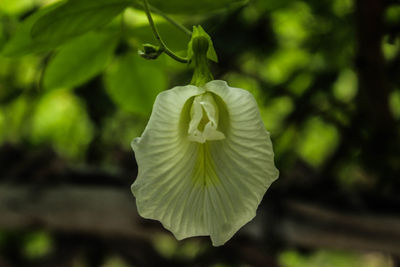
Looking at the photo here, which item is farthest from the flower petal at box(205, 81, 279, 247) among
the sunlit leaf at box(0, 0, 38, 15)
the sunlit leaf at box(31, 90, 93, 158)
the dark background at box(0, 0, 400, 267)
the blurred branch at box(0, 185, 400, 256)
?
the sunlit leaf at box(31, 90, 93, 158)

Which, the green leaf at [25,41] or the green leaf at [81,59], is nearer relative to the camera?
the green leaf at [25,41]

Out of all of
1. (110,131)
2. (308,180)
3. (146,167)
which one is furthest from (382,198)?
(110,131)

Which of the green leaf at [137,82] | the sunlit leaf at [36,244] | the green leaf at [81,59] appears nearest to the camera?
the green leaf at [81,59]

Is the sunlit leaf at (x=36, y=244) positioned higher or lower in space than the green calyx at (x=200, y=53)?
lower

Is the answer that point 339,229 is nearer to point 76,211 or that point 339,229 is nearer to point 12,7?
point 76,211

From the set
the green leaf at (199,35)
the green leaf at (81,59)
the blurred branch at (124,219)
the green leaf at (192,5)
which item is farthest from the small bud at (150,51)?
the blurred branch at (124,219)

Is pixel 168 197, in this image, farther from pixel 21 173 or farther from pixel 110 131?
pixel 110 131

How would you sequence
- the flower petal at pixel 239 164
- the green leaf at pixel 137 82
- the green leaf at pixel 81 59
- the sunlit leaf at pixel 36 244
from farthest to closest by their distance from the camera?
1. the sunlit leaf at pixel 36 244
2. the green leaf at pixel 137 82
3. the green leaf at pixel 81 59
4. the flower petal at pixel 239 164

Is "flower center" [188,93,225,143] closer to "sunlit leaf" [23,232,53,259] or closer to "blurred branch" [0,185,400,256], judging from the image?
"blurred branch" [0,185,400,256]

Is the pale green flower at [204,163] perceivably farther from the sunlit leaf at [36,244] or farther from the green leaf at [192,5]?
the sunlit leaf at [36,244]
